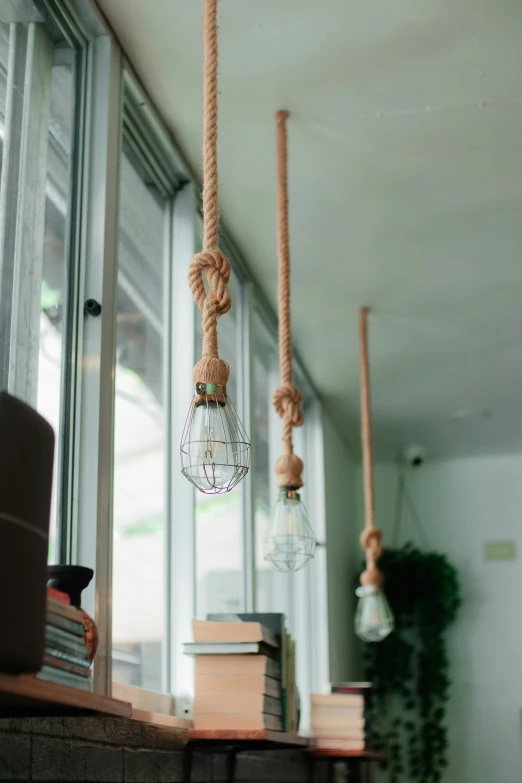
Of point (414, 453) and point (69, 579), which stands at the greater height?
point (414, 453)

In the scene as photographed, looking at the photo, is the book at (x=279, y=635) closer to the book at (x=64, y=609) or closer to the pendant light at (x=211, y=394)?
the pendant light at (x=211, y=394)

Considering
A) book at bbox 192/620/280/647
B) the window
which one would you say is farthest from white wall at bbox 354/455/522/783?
the window

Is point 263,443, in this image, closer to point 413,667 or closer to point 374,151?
point 374,151

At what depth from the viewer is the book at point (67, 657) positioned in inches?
55.7

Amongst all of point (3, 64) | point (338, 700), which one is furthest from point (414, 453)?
point (3, 64)

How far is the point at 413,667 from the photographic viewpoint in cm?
677

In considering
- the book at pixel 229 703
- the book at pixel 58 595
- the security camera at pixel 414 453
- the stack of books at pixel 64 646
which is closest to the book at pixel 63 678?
the stack of books at pixel 64 646

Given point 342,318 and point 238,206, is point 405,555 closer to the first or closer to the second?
point 342,318

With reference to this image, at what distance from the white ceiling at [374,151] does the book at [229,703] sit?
178cm

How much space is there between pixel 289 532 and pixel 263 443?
2231mm

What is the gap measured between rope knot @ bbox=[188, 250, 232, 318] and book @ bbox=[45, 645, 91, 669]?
26.0 inches

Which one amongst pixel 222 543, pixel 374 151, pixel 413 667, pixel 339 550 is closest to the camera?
pixel 374 151

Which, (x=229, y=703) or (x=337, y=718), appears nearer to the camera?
(x=229, y=703)

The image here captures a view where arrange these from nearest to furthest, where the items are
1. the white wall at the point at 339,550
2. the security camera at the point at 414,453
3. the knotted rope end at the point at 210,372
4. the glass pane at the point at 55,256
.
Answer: the knotted rope end at the point at 210,372 < the glass pane at the point at 55,256 < the white wall at the point at 339,550 < the security camera at the point at 414,453
